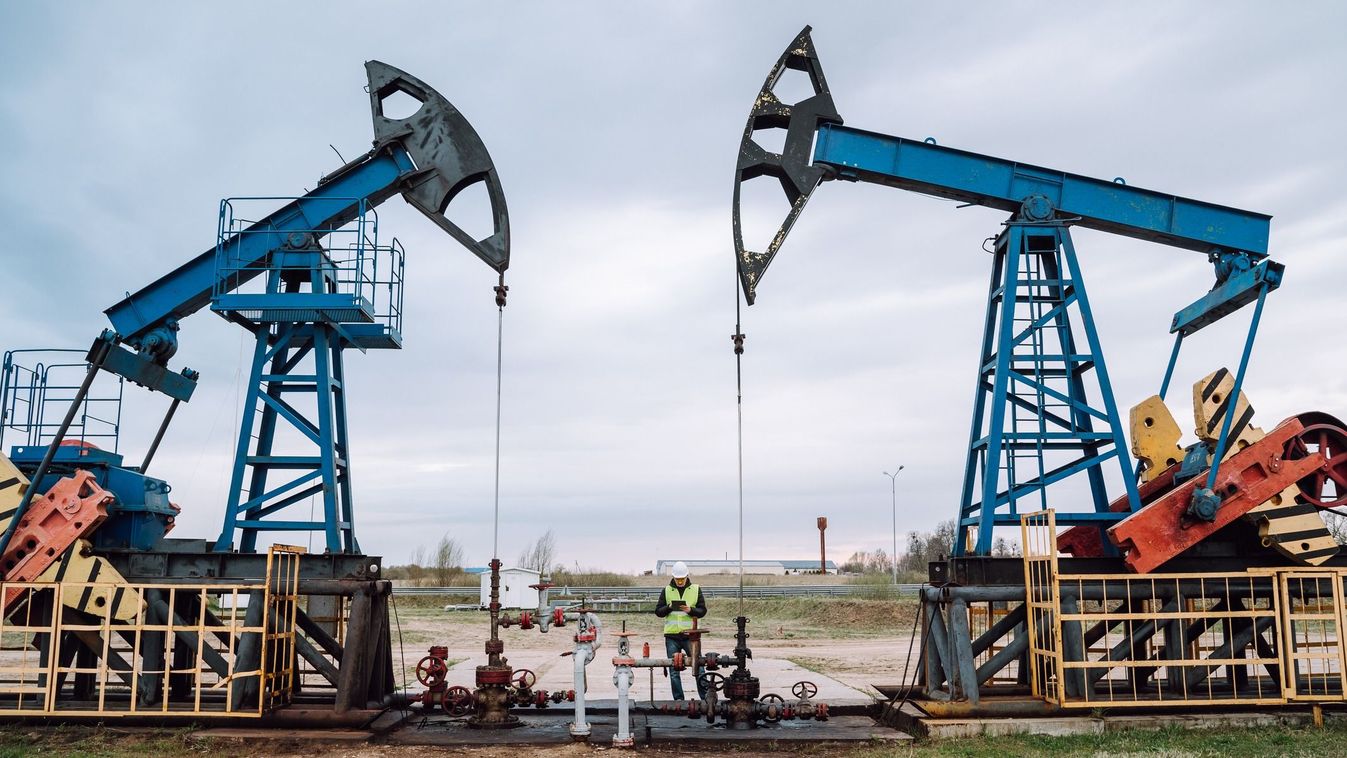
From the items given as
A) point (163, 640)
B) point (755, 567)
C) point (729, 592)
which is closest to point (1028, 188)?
point (163, 640)

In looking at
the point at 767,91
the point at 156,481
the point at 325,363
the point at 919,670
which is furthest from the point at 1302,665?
the point at 156,481

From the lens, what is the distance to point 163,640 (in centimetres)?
1061

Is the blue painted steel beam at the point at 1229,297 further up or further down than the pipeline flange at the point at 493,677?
further up

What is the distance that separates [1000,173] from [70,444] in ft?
32.5

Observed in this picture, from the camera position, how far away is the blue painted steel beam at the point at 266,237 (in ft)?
38.4

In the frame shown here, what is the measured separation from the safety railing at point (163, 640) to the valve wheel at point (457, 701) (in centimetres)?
147

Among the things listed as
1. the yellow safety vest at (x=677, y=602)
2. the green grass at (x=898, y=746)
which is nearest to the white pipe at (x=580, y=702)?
the green grass at (x=898, y=746)

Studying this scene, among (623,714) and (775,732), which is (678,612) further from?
(623,714)

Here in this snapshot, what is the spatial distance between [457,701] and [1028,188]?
25.6 ft

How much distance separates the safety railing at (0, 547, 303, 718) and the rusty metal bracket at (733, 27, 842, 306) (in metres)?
5.95

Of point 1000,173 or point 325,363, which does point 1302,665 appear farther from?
point 325,363

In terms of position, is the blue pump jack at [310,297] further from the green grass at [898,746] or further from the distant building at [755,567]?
the distant building at [755,567]

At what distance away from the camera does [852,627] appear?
2911 centimetres

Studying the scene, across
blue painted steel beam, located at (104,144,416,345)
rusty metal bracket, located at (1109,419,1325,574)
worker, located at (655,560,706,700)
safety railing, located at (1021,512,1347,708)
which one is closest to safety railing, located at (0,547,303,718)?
blue painted steel beam, located at (104,144,416,345)
